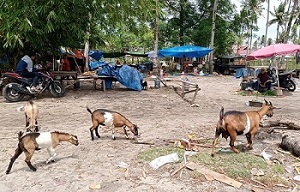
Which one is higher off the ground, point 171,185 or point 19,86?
point 19,86

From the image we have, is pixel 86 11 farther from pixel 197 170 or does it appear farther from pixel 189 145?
pixel 197 170

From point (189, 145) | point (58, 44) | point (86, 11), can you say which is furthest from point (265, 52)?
point (189, 145)

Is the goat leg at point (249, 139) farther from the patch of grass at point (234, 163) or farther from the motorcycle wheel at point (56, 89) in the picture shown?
the motorcycle wheel at point (56, 89)

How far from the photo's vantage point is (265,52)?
1305 cm

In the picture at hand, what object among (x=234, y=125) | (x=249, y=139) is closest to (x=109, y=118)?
(x=234, y=125)

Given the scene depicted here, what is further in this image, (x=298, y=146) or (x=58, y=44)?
(x=58, y=44)

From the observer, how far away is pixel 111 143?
17.8ft

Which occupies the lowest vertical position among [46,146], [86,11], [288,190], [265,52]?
[288,190]

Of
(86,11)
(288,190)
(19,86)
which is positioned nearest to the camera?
(288,190)

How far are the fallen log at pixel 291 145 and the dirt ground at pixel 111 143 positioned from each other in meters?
0.13

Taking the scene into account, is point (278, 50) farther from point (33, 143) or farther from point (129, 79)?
point (33, 143)

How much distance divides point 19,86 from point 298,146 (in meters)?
8.17

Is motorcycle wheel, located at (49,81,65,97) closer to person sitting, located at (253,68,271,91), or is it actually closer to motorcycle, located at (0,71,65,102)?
motorcycle, located at (0,71,65,102)

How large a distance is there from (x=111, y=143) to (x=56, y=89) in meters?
5.98
